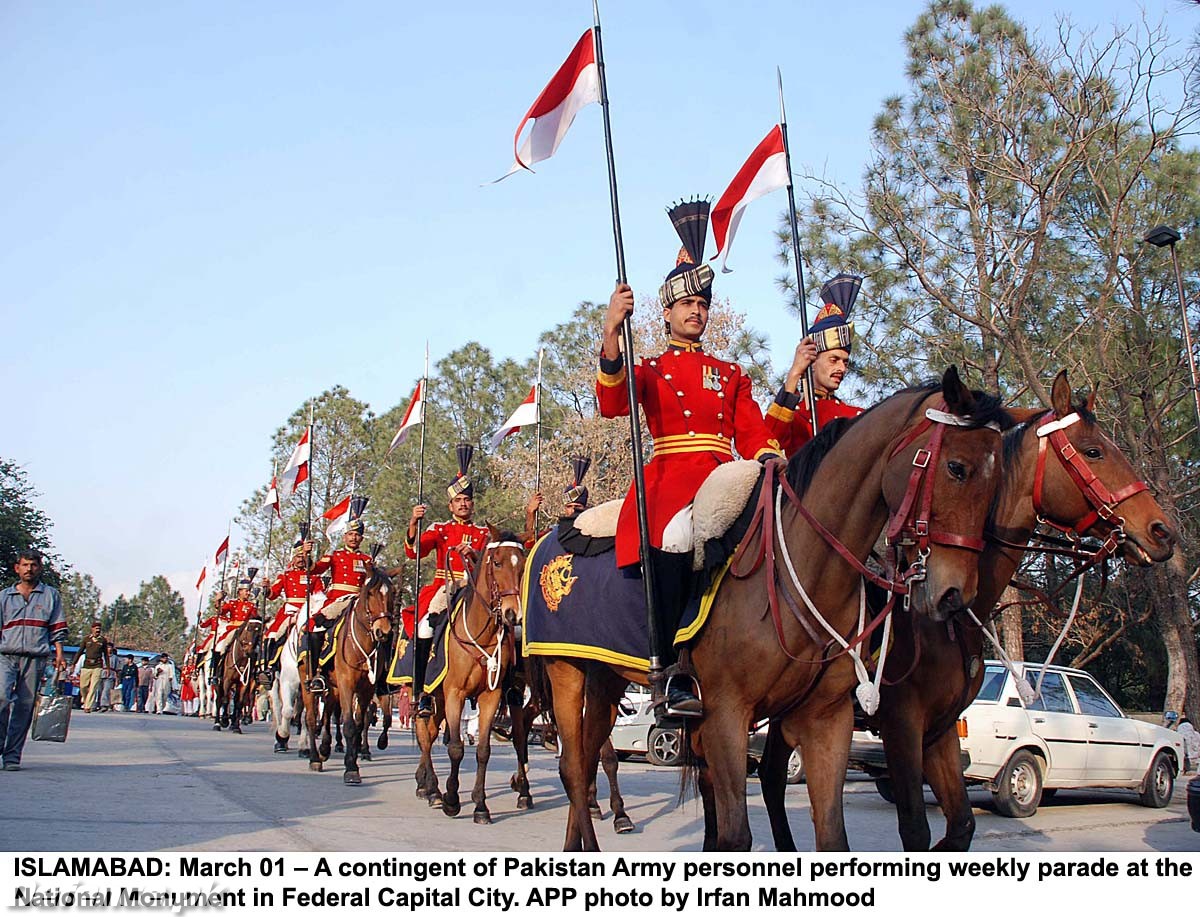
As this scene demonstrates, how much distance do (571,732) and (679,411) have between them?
221 cm

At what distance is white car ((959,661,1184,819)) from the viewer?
1186cm

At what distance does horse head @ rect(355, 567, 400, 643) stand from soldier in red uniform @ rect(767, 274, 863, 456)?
7505mm

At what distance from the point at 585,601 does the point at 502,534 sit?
4878 mm

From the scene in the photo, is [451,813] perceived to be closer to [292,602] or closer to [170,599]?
[292,602]

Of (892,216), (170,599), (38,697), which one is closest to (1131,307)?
(892,216)

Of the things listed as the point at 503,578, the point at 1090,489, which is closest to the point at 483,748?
the point at 503,578

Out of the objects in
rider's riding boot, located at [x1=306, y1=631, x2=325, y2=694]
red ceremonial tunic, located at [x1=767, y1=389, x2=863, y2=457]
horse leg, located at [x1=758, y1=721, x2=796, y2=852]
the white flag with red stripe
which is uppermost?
the white flag with red stripe

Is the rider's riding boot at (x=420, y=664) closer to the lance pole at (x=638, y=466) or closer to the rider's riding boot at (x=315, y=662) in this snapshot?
the rider's riding boot at (x=315, y=662)

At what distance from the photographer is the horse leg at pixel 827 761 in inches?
195

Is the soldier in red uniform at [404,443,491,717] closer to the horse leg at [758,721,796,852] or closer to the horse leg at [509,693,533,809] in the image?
the horse leg at [509,693,533,809]

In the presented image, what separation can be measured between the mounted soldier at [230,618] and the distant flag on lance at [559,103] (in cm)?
2015

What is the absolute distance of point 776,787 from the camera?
6457 mm

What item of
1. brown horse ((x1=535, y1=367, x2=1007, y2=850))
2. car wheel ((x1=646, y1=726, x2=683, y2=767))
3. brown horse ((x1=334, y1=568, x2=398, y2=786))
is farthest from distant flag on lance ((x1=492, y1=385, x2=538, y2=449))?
brown horse ((x1=535, y1=367, x2=1007, y2=850))
